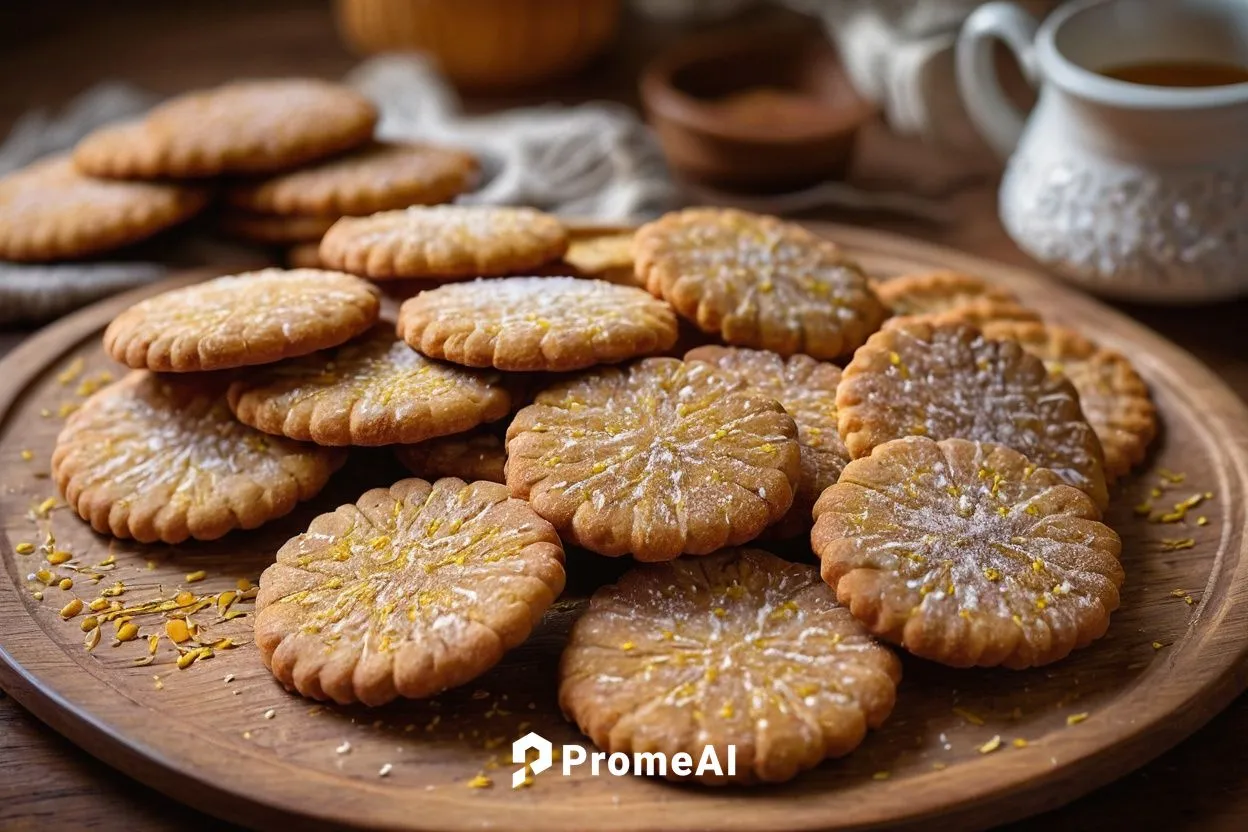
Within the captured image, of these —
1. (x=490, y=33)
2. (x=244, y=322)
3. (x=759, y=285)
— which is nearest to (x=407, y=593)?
(x=244, y=322)

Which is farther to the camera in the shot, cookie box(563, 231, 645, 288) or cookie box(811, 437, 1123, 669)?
cookie box(563, 231, 645, 288)

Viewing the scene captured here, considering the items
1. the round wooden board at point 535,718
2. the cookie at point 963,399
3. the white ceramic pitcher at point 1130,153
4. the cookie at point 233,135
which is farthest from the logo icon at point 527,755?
the white ceramic pitcher at point 1130,153

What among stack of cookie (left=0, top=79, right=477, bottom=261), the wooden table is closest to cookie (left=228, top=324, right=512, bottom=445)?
the wooden table

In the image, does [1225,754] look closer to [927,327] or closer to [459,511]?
[927,327]

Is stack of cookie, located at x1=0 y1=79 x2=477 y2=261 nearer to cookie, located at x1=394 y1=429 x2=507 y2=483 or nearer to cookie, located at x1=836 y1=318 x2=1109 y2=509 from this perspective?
cookie, located at x1=394 y1=429 x2=507 y2=483

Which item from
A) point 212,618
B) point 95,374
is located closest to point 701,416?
point 212,618

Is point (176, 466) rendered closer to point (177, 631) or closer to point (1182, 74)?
point (177, 631)
